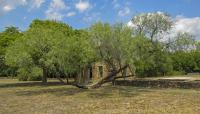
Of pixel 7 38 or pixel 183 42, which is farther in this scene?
pixel 7 38

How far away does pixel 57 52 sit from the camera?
30562 mm

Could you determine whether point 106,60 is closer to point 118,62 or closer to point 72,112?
point 118,62

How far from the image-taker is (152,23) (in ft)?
107

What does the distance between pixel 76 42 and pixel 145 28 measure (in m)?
6.12

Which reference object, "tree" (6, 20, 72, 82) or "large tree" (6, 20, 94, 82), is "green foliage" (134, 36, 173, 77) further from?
"tree" (6, 20, 72, 82)

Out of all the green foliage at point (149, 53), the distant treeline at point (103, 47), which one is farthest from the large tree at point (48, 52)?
the green foliage at point (149, 53)

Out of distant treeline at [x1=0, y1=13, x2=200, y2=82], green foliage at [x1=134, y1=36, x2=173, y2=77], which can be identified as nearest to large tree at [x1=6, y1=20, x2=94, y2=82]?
distant treeline at [x1=0, y1=13, x2=200, y2=82]

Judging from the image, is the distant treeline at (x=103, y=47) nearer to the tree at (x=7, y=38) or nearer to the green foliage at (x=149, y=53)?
the green foliage at (x=149, y=53)

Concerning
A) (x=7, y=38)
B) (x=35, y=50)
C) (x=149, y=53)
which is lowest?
(x=149, y=53)

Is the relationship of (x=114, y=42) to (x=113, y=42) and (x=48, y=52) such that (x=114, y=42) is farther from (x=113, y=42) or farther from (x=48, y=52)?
(x=48, y=52)

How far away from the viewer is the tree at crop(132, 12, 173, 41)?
3231 centimetres

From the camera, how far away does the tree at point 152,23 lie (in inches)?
1272

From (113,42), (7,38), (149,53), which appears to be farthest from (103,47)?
(7,38)

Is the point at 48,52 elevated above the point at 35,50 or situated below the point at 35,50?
below
